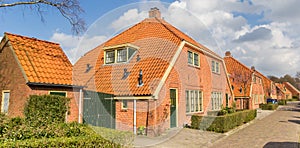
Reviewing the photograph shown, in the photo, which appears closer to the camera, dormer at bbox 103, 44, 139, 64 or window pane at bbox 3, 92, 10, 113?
window pane at bbox 3, 92, 10, 113

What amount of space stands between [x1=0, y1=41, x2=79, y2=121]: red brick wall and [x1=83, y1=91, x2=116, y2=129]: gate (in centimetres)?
68

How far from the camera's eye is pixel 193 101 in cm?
1573

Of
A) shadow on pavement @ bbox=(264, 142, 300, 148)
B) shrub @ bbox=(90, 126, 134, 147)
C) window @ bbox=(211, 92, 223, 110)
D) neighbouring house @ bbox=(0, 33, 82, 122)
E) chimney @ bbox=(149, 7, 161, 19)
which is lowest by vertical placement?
shadow on pavement @ bbox=(264, 142, 300, 148)

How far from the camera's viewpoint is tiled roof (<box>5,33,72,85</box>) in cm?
1176

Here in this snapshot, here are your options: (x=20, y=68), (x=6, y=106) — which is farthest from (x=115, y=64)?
(x=6, y=106)

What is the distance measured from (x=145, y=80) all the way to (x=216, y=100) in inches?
361

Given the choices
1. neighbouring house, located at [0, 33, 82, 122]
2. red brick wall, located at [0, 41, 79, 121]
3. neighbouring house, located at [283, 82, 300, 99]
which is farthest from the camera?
neighbouring house, located at [283, 82, 300, 99]

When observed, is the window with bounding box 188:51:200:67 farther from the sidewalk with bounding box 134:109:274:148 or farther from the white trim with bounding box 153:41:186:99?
the sidewalk with bounding box 134:109:274:148

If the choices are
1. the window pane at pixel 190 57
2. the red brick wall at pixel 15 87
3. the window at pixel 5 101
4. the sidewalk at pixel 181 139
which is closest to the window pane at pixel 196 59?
the window pane at pixel 190 57

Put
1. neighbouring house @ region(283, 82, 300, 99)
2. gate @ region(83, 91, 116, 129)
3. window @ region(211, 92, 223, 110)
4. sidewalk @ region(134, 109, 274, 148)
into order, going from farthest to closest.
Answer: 1. neighbouring house @ region(283, 82, 300, 99)
2. window @ region(211, 92, 223, 110)
3. gate @ region(83, 91, 116, 129)
4. sidewalk @ region(134, 109, 274, 148)

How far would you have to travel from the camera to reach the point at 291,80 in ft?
318

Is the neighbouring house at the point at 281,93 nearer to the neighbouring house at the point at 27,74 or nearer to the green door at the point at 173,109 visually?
the green door at the point at 173,109

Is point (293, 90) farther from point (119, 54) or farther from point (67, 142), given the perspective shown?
point (67, 142)

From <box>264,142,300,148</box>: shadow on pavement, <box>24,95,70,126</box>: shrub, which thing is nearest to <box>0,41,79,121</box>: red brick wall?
<box>24,95,70,126</box>: shrub
